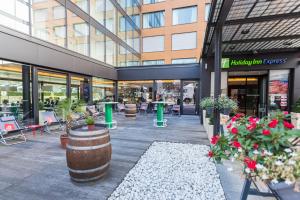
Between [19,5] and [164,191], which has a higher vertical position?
[19,5]

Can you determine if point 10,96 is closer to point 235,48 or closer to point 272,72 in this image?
point 235,48

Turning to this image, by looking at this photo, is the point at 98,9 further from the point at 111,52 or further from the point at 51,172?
the point at 51,172

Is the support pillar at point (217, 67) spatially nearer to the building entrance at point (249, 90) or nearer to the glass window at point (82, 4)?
the building entrance at point (249, 90)

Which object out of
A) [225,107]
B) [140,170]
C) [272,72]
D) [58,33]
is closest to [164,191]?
[140,170]

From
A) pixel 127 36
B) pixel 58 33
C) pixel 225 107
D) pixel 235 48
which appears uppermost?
pixel 127 36

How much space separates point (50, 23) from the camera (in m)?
7.20

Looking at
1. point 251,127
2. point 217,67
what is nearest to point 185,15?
point 217,67

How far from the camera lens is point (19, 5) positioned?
19.4 ft

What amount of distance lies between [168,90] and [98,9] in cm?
658

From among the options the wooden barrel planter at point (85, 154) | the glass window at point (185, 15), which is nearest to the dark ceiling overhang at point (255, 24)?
the wooden barrel planter at point (85, 154)

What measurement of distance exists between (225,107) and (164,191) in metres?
2.82

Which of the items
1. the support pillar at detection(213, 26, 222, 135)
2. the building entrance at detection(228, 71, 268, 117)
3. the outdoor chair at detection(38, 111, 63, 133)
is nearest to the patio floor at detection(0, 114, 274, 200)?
the support pillar at detection(213, 26, 222, 135)

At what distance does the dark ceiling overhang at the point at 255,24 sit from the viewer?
4.00 m

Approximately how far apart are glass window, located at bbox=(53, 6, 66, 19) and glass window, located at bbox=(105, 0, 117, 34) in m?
3.56
